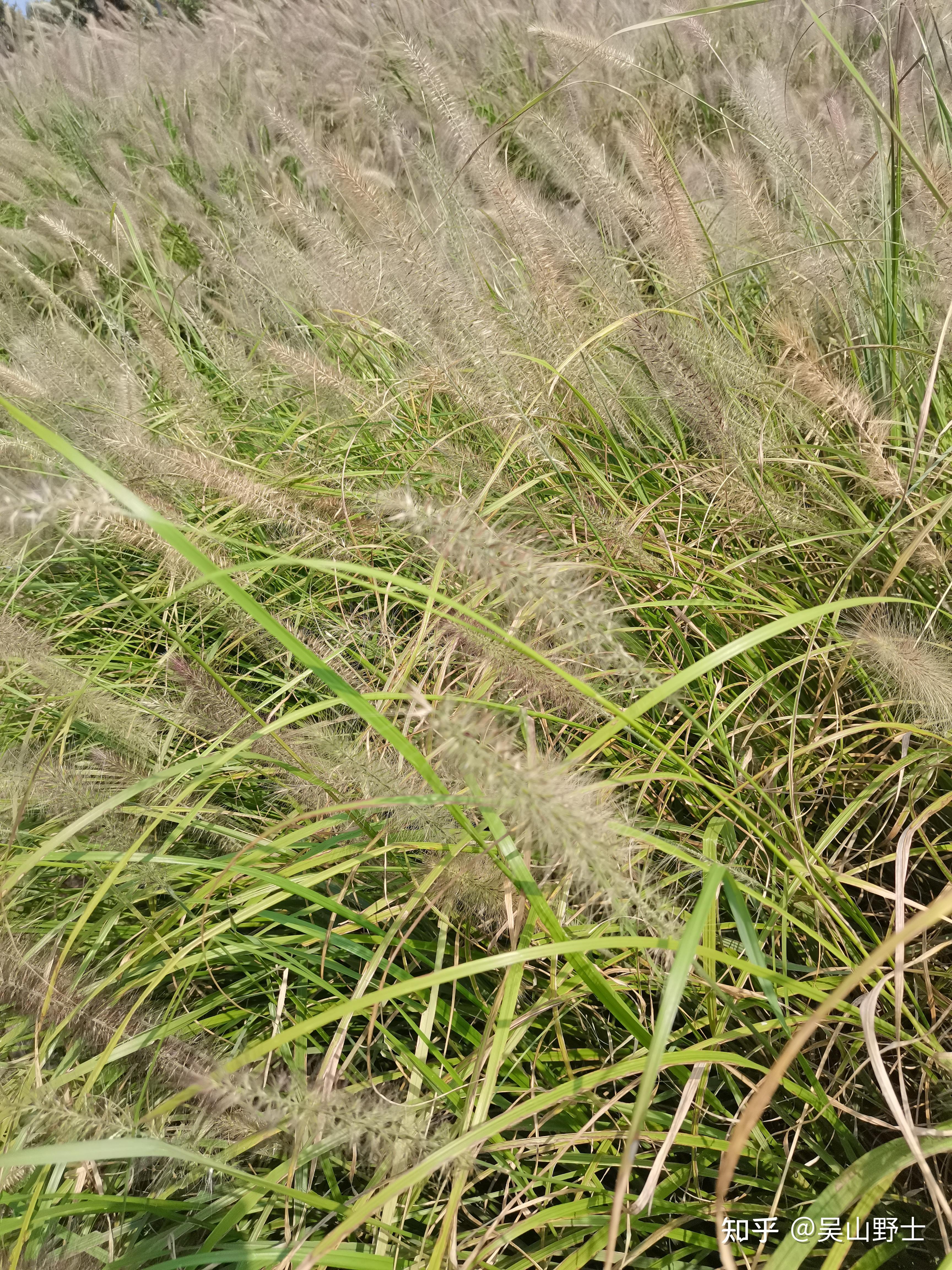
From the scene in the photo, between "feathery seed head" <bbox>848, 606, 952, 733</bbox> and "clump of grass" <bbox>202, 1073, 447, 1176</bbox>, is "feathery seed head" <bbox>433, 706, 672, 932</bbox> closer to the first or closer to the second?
"clump of grass" <bbox>202, 1073, 447, 1176</bbox>

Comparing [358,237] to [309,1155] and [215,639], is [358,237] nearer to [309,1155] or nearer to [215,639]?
[215,639]

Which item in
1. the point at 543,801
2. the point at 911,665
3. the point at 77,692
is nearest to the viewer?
the point at 543,801

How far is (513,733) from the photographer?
81cm

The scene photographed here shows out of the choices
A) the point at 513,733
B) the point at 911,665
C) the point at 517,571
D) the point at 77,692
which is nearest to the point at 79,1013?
the point at 77,692

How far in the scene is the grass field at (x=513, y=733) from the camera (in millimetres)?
856

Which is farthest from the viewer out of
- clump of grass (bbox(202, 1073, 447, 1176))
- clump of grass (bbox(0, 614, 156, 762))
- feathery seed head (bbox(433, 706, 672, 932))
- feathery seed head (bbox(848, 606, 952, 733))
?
clump of grass (bbox(0, 614, 156, 762))

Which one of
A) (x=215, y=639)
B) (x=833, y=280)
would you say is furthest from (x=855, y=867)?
(x=215, y=639)

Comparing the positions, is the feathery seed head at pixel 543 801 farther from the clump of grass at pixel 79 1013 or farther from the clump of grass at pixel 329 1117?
the clump of grass at pixel 79 1013

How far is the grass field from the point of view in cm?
86

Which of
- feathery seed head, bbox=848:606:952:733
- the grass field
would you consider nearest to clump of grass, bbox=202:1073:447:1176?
the grass field

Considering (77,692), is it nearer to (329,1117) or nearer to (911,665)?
(329,1117)

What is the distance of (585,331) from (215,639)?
1.05 metres

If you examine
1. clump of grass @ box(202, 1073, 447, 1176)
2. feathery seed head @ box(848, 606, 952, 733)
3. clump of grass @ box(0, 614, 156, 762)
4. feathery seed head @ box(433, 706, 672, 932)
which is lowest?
feathery seed head @ box(848, 606, 952, 733)

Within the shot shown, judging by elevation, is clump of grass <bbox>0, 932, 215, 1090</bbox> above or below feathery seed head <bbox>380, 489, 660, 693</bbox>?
below
